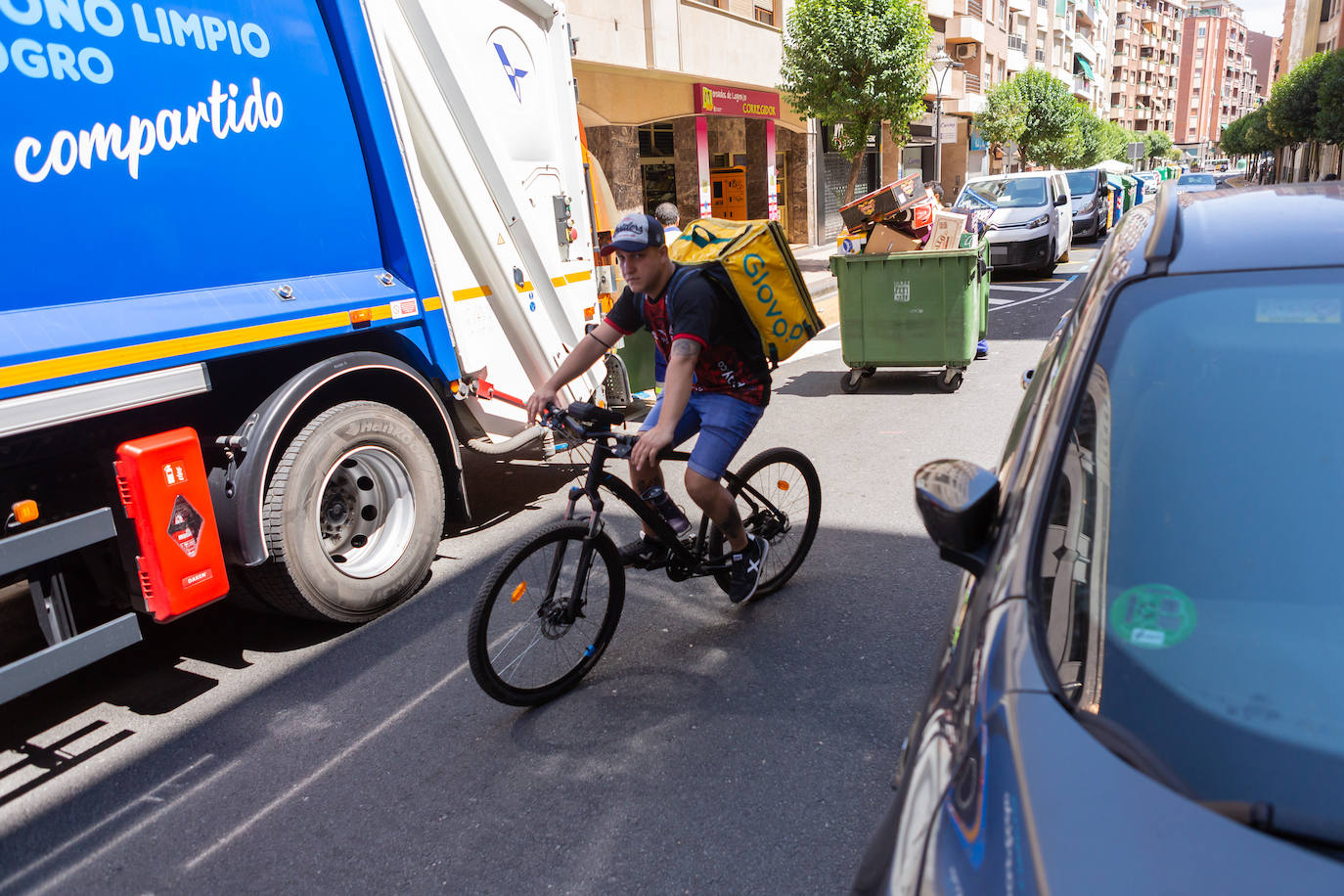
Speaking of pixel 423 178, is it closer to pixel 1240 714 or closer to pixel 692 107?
pixel 1240 714

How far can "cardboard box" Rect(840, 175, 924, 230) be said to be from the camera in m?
8.24

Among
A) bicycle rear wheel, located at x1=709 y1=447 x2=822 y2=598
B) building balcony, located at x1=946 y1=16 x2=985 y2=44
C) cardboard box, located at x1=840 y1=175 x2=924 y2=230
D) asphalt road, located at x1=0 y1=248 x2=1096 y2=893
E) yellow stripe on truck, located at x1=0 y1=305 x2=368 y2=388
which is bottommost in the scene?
asphalt road, located at x1=0 y1=248 x2=1096 y2=893

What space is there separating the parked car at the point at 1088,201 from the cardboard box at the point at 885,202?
620 inches

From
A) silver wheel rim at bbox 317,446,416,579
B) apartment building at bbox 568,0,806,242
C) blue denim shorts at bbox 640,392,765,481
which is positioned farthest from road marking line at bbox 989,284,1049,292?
silver wheel rim at bbox 317,446,416,579

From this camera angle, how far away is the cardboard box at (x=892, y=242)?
26.9 feet

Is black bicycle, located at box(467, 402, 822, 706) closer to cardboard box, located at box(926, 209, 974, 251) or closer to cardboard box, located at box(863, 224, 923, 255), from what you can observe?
cardboard box, located at box(863, 224, 923, 255)

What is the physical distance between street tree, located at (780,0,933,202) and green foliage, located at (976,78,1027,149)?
23.8 m

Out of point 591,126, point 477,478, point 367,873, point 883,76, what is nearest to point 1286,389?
point 367,873

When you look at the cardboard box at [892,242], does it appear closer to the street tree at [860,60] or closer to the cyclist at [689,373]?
the cyclist at [689,373]

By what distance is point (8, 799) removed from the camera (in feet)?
10.3

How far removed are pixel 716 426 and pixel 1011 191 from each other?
50.5 feet

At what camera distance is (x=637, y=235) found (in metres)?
3.38

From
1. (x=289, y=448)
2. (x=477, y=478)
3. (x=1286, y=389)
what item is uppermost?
(x=1286, y=389)

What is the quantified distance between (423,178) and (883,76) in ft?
50.5
